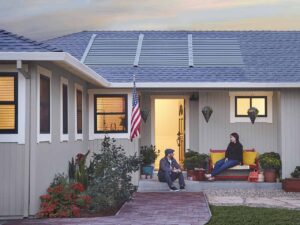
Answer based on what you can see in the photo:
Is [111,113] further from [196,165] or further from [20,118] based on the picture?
[20,118]

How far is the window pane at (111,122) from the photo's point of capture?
1994 centimetres

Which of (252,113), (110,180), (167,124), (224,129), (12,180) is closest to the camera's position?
(12,180)

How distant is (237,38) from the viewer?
24.0 metres

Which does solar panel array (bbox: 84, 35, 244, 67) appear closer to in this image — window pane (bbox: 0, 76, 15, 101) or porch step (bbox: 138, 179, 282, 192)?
porch step (bbox: 138, 179, 282, 192)

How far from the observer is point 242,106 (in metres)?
20.7

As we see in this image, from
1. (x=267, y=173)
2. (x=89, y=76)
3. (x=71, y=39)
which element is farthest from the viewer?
(x=71, y=39)

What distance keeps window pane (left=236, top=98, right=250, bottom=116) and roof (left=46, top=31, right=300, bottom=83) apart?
2.81ft

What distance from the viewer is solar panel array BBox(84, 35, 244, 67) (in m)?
21.4

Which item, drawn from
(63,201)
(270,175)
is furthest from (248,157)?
(63,201)

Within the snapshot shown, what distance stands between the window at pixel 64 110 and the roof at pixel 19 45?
7.47 ft

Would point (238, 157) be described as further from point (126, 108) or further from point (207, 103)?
point (126, 108)

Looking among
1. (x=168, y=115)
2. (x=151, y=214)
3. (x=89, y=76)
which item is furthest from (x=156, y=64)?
(x=151, y=214)

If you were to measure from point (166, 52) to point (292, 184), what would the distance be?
20.6ft

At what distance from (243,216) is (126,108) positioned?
23.6 feet
